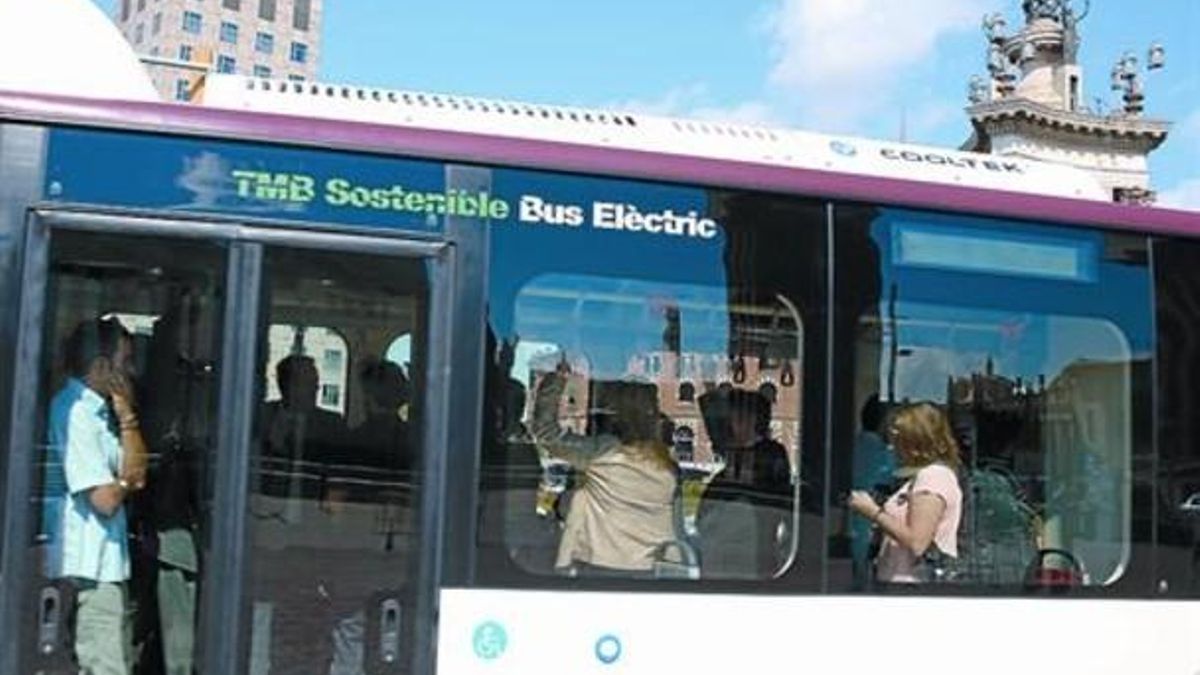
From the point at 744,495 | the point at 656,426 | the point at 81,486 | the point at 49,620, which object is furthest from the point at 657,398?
the point at 49,620

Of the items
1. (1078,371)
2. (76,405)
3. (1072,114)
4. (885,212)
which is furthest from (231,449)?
(1072,114)

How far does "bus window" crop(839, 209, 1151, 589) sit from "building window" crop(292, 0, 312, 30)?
103 m

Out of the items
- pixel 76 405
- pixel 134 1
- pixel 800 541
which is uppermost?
pixel 134 1

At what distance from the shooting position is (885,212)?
5379mm

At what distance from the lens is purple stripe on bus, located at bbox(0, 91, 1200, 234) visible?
460 cm

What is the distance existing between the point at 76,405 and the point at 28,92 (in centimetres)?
100

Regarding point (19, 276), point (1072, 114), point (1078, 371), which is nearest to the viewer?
point (19, 276)

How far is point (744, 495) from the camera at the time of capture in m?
5.16

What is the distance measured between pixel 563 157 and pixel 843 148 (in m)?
1.30

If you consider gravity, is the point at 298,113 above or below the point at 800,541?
above

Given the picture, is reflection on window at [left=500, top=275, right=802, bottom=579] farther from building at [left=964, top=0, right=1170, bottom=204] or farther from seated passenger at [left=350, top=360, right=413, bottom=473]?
building at [left=964, top=0, right=1170, bottom=204]

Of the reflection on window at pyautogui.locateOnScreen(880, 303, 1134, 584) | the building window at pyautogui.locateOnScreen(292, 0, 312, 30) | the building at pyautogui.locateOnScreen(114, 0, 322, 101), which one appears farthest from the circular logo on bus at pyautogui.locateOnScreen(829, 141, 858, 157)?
the building window at pyautogui.locateOnScreen(292, 0, 312, 30)

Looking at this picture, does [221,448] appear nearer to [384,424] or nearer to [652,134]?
[384,424]

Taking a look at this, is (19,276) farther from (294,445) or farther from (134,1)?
(134,1)
